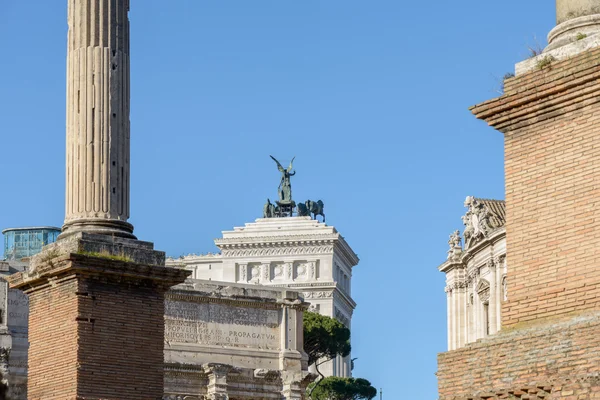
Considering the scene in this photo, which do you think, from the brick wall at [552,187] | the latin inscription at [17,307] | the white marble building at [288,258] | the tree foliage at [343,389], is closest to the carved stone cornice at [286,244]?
the white marble building at [288,258]

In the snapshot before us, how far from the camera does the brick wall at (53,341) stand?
53.3 feet

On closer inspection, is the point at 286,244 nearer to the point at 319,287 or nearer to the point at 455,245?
the point at 319,287

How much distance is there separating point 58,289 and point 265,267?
90.7 metres

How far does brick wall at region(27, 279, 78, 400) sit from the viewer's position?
16234 mm

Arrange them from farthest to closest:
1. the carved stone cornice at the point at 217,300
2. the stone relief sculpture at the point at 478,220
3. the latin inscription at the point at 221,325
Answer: the stone relief sculpture at the point at 478,220 < the latin inscription at the point at 221,325 < the carved stone cornice at the point at 217,300

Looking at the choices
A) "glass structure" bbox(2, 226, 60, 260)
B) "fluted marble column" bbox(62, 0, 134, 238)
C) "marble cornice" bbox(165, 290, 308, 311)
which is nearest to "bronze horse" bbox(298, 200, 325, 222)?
"glass structure" bbox(2, 226, 60, 260)

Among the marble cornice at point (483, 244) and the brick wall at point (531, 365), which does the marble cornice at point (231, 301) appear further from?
the brick wall at point (531, 365)

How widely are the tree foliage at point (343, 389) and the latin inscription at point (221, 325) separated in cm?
3194

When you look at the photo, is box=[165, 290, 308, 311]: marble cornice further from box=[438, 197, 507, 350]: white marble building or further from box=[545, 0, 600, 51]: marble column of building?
box=[545, 0, 600, 51]: marble column of building

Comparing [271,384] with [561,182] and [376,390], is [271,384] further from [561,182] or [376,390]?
[376,390]

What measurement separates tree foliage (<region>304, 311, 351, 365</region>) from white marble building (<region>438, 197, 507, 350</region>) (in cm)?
502

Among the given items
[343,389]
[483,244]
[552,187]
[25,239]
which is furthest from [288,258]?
[552,187]

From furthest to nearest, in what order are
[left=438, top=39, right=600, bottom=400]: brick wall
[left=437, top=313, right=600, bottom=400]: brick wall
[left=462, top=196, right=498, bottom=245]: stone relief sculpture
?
[left=462, top=196, right=498, bottom=245]: stone relief sculpture
[left=438, top=39, right=600, bottom=400]: brick wall
[left=437, top=313, right=600, bottom=400]: brick wall

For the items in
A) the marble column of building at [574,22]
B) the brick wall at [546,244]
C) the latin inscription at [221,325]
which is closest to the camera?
the brick wall at [546,244]
